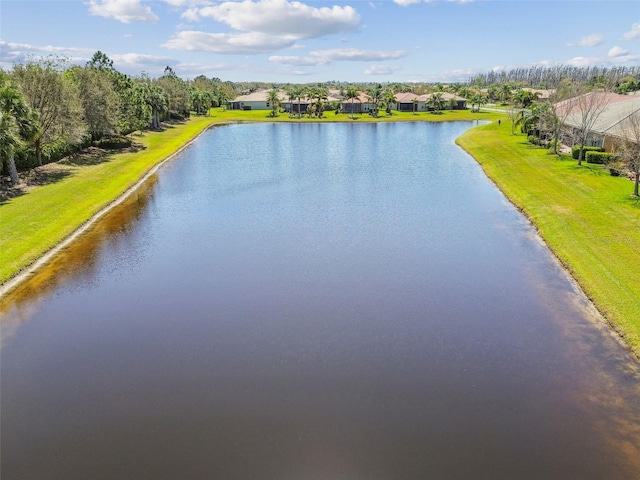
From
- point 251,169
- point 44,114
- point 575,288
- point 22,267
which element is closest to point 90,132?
point 44,114

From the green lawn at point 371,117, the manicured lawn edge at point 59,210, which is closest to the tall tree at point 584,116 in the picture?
the manicured lawn edge at point 59,210

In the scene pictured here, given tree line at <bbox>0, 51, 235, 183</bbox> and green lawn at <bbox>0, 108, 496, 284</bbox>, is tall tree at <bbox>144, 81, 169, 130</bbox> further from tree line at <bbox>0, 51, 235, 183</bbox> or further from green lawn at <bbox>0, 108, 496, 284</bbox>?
green lawn at <bbox>0, 108, 496, 284</bbox>

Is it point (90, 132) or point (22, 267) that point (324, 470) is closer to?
point (22, 267)

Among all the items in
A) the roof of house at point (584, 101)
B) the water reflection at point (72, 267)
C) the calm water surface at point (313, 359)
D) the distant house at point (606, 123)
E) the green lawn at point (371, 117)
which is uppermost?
the roof of house at point (584, 101)

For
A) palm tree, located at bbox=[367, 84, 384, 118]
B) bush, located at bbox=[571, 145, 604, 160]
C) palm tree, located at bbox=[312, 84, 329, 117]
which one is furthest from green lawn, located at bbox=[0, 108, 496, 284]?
palm tree, located at bbox=[367, 84, 384, 118]

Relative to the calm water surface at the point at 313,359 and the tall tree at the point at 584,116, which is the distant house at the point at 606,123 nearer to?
the tall tree at the point at 584,116
